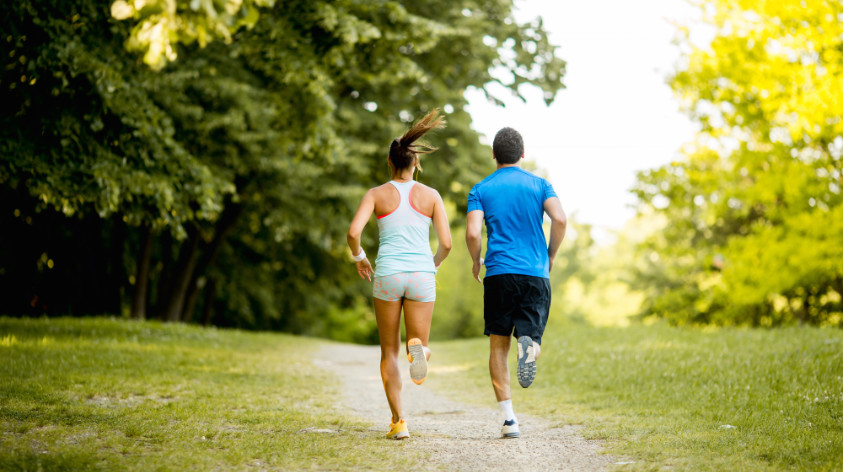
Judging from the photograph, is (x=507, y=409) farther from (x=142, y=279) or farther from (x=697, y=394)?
(x=142, y=279)

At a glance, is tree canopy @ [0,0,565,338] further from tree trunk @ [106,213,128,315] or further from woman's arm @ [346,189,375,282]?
woman's arm @ [346,189,375,282]

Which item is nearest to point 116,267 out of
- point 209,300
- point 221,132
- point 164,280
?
point 164,280

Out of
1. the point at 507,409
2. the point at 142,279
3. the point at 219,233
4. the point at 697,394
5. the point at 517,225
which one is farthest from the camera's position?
the point at 219,233

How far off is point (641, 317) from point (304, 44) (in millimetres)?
26889

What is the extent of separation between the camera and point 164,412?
6.52 meters

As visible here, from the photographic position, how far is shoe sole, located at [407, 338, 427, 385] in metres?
5.39

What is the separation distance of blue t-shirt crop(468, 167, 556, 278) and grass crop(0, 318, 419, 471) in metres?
1.68

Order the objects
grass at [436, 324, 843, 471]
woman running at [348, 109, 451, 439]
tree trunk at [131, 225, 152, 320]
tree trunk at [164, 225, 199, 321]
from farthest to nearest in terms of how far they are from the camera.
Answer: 1. tree trunk at [164, 225, 199, 321]
2. tree trunk at [131, 225, 152, 320]
3. woman running at [348, 109, 451, 439]
4. grass at [436, 324, 843, 471]

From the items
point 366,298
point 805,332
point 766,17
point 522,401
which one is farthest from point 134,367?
point 366,298

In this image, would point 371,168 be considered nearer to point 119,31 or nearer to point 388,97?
point 388,97

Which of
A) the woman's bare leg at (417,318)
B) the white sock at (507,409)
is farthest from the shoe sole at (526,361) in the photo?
the woman's bare leg at (417,318)

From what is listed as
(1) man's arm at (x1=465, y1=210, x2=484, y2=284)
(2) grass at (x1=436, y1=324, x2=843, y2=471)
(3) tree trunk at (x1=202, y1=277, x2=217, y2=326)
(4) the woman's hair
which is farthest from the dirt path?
(3) tree trunk at (x1=202, y1=277, x2=217, y2=326)

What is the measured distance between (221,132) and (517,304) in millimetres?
13868

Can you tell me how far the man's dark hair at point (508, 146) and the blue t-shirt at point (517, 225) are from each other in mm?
174
